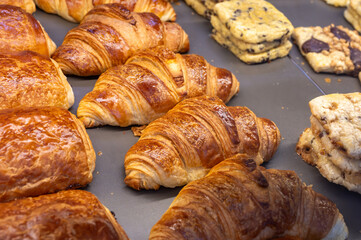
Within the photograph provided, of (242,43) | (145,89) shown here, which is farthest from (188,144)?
(242,43)

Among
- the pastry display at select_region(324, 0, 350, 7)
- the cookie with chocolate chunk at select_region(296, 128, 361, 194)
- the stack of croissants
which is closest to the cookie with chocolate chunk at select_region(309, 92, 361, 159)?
the cookie with chocolate chunk at select_region(296, 128, 361, 194)

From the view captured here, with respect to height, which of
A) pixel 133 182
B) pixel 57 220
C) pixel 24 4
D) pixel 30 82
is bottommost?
pixel 133 182

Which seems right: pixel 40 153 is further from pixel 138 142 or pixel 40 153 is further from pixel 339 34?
pixel 339 34

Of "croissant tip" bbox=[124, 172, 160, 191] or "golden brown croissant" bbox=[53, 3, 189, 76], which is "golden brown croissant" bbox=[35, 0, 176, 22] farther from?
"croissant tip" bbox=[124, 172, 160, 191]

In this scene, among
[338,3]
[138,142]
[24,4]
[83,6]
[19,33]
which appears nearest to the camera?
[138,142]

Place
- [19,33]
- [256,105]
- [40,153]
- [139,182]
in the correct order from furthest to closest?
[256,105], [19,33], [139,182], [40,153]

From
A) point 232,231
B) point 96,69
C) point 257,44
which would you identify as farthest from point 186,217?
point 257,44

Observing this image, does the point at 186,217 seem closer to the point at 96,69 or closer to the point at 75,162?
the point at 75,162
